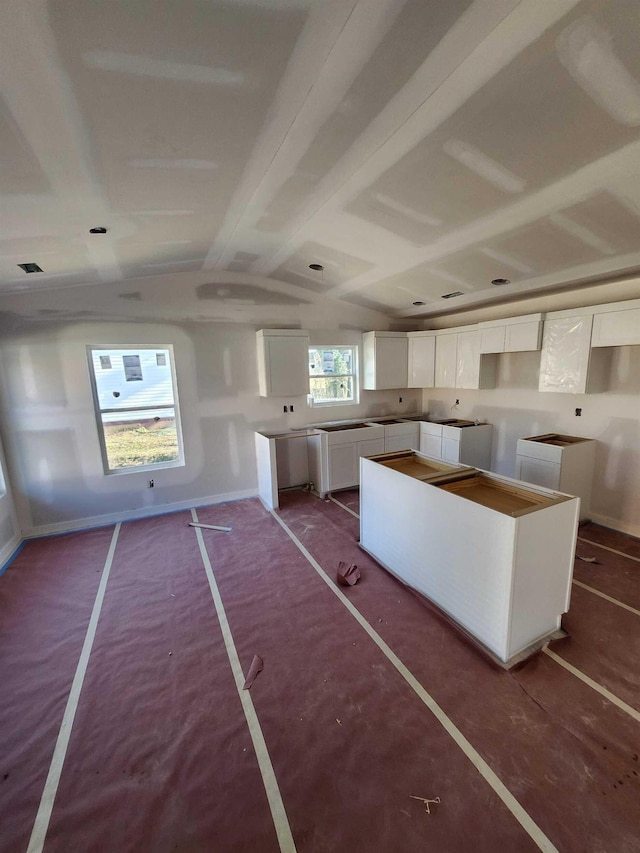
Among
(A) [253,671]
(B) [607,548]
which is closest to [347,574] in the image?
(A) [253,671]

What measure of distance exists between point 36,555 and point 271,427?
3020 mm

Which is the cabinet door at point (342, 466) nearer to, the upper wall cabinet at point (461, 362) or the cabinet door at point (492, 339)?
the upper wall cabinet at point (461, 362)

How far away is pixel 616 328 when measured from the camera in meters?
3.34

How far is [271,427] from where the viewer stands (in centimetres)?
511

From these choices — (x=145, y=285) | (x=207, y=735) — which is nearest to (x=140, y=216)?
(x=145, y=285)

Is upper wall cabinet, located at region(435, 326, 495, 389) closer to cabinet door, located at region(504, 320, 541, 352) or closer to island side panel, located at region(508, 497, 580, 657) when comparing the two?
cabinet door, located at region(504, 320, 541, 352)

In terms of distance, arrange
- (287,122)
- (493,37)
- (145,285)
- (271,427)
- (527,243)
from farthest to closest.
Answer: (271,427), (145,285), (527,243), (287,122), (493,37)

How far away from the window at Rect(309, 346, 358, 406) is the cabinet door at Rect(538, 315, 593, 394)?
263cm

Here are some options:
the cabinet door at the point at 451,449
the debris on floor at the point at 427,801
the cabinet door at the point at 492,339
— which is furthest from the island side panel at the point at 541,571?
the cabinet door at the point at 492,339

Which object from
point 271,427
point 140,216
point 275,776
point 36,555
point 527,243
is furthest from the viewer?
point 271,427

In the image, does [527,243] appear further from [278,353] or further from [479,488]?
[278,353]

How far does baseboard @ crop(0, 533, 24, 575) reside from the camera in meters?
3.39

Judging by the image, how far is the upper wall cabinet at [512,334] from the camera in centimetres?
403

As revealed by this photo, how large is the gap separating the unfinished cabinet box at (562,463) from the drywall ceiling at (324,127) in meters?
1.77
